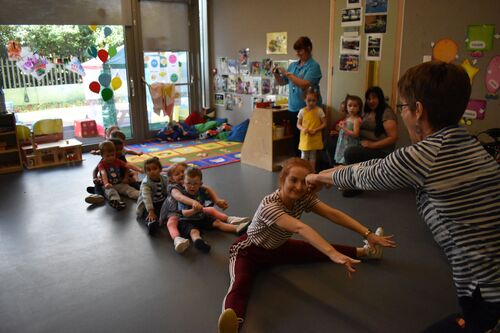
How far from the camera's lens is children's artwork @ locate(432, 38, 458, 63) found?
407 cm

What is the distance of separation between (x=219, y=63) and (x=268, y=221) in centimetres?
536

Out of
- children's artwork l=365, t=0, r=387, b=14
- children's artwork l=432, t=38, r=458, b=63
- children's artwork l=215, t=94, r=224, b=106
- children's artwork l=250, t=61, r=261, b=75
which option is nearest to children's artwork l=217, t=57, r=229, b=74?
children's artwork l=215, t=94, r=224, b=106

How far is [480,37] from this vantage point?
3.88 meters

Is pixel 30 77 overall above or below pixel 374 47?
below

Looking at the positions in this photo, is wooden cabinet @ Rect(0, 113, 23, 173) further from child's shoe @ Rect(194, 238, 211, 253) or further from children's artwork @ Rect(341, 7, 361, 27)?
children's artwork @ Rect(341, 7, 361, 27)

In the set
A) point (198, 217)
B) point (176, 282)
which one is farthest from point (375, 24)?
point (176, 282)

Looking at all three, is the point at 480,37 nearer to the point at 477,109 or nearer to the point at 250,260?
the point at 477,109

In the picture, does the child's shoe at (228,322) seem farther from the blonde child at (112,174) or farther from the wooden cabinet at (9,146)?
the wooden cabinet at (9,146)

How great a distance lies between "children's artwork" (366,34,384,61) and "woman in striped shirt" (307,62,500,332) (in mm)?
3618

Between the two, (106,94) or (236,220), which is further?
(106,94)

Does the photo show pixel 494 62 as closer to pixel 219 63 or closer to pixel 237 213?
pixel 237 213

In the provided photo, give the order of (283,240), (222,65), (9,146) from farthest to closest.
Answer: (222,65)
(9,146)
(283,240)

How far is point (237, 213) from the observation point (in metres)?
3.69

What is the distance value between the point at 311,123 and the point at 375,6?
145cm
